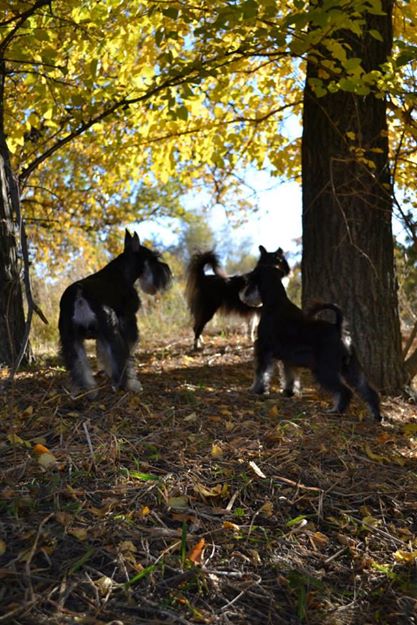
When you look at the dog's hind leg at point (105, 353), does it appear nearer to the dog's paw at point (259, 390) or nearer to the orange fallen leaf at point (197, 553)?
the dog's paw at point (259, 390)

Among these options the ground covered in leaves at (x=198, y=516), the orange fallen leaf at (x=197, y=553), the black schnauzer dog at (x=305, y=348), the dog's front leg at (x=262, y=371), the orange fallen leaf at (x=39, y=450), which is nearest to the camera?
the ground covered in leaves at (x=198, y=516)

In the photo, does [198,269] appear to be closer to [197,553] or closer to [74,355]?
[74,355]

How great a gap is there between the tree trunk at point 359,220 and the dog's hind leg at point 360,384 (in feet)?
2.99

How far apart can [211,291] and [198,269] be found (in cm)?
37

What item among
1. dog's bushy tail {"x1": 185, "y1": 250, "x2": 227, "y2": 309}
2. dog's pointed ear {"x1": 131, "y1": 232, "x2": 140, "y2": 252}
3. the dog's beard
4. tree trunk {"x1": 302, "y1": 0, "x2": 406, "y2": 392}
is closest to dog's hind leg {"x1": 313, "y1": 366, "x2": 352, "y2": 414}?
tree trunk {"x1": 302, "y1": 0, "x2": 406, "y2": 392}

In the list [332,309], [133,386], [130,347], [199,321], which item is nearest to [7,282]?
[130,347]

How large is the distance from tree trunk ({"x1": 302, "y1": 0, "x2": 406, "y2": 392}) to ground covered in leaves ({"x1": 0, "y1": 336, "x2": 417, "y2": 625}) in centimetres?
168

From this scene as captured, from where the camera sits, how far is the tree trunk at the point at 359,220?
685cm

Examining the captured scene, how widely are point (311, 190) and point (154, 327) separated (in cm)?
583

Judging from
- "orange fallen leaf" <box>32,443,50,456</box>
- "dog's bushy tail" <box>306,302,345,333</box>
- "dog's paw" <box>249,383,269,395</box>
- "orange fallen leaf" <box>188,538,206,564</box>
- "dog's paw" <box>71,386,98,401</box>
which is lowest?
"orange fallen leaf" <box>188,538,206,564</box>

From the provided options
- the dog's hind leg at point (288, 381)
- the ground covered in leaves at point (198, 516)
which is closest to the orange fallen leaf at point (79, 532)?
the ground covered in leaves at point (198, 516)

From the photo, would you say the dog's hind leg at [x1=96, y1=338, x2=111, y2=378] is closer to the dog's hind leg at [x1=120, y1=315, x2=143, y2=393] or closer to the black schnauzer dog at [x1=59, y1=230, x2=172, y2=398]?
the black schnauzer dog at [x1=59, y1=230, x2=172, y2=398]

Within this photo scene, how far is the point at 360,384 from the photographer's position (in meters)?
5.86

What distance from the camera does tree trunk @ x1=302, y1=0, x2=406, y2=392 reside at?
6.85 meters
